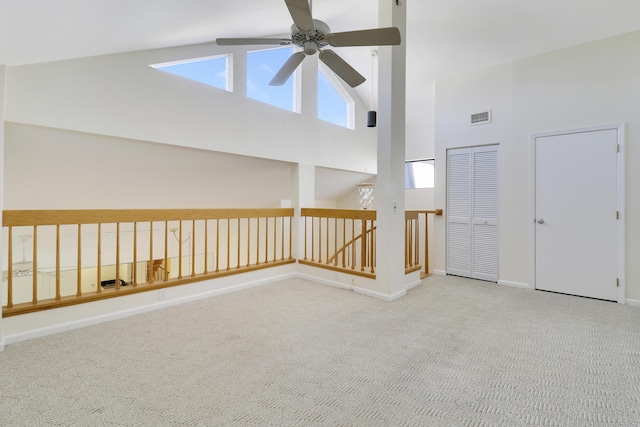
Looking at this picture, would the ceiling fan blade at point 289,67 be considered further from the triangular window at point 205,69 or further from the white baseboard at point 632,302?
the white baseboard at point 632,302

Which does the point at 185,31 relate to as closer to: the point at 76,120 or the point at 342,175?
the point at 76,120

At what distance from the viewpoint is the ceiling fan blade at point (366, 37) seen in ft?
7.13

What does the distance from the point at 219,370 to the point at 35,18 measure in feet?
7.24

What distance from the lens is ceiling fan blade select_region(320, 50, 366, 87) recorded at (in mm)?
2531

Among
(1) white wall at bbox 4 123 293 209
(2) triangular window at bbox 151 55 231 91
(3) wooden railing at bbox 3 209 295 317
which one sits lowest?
(3) wooden railing at bbox 3 209 295 317

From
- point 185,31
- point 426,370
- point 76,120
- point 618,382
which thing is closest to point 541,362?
point 618,382

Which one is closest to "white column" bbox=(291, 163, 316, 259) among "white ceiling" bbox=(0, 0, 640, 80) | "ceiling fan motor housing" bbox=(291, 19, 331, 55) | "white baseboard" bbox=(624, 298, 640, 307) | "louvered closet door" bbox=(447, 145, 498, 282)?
"white ceiling" bbox=(0, 0, 640, 80)

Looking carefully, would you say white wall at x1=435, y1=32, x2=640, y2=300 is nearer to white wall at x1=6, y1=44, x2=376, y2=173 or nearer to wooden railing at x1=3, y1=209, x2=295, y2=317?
white wall at x1=6, y1=44, x2=376, y2=173

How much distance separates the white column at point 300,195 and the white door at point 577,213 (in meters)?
3.07

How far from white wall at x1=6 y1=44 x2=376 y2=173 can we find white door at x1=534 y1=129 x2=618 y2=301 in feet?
10.8

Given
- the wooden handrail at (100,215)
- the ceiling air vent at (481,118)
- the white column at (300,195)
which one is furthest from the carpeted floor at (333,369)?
the ceiling air vent at (481,118)

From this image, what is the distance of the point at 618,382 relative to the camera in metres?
1.85

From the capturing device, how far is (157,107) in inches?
132

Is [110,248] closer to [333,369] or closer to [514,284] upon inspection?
[333,369]
